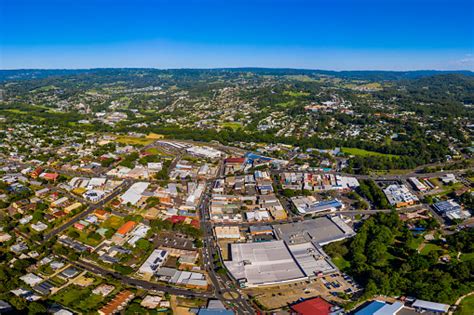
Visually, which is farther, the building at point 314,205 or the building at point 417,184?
the building at point 417,184

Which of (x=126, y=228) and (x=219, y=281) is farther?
(x=126, y=228)

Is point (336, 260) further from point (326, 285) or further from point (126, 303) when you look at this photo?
point (126, 303)

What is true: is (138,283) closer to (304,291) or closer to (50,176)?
(304,291)

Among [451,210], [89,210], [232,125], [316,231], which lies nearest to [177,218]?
[89,210]

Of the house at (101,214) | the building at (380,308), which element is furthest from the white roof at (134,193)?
the building at (380,308)

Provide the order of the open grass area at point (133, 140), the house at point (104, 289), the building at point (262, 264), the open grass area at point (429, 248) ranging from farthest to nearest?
the open grass area at point (133, 140) → the open grass area at point (429, 248) → the building at point (262, 264) → the house at point (104, 289)

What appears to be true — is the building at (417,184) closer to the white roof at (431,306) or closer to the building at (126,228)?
the white roof at (431,306)
